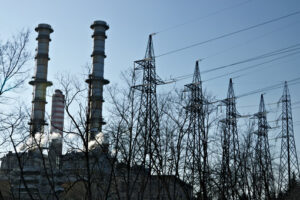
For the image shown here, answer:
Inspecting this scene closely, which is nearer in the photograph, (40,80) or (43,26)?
(40,80)

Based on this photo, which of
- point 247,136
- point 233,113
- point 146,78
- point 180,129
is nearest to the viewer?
point 180,129

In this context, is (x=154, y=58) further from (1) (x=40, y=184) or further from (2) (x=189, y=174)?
(1) (x=40, y=184)

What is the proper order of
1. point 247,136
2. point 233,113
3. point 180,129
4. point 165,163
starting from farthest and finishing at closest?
point 233,113 → point 247,136 → point 165,163 → point 180,129

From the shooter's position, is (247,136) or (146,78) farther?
(146,78)

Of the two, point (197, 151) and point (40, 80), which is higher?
point (40, 80)

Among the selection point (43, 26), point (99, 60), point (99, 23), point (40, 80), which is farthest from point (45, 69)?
point (99, 23)

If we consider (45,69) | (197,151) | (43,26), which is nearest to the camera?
(197,151)

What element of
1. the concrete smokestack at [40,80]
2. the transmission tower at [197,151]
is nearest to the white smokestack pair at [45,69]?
the concrete smokestack at [40,80]

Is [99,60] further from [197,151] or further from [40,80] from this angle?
[197,151]

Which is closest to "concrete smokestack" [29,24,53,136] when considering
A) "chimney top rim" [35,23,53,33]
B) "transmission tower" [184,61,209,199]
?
"chimney top rim" [35,23,53,33]

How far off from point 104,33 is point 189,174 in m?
35.0

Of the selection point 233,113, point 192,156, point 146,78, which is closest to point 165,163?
point 192,156

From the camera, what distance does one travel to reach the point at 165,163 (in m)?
18.5

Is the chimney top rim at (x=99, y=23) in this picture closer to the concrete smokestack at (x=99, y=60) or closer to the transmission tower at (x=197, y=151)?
the concrete smokestack at (x=99, y=60)
